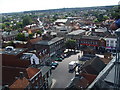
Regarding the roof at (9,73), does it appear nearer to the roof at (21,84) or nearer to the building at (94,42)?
the roof at (21,84)

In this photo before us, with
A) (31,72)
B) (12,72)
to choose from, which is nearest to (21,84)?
(31,72)

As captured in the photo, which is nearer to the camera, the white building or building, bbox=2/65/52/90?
building, bbox=2/65/52/90

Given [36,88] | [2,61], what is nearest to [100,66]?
[36,88]

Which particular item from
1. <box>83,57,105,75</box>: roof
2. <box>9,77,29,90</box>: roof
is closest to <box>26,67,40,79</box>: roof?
<box>9,77,29,90</box>: roof

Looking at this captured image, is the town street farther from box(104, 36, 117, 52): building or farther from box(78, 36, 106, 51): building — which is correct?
box(104, 36, 117, 52): building

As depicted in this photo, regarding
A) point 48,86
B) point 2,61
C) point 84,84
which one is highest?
point 2,61

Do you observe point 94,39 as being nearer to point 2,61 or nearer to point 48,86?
point 48,86

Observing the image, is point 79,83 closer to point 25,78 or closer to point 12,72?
point 25,78

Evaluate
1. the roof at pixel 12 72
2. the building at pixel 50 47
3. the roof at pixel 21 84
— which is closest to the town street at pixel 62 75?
the building at pixel 50 47
